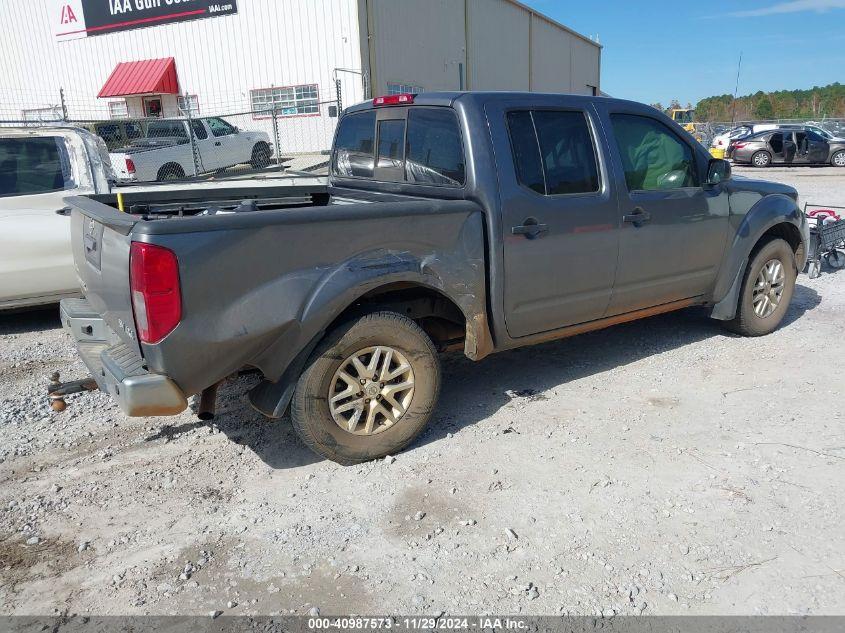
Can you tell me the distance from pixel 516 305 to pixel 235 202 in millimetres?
2172

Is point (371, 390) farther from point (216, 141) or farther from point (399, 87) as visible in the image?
point (399, 87)

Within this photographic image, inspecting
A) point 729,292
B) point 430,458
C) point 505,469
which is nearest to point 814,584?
point 505,469

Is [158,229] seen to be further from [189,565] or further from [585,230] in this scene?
[585,230]

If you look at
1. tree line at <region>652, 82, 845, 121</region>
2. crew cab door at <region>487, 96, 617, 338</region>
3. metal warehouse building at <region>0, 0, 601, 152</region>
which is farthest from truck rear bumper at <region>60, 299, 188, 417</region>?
tree line at <region>652, 82, 845, 121</region>

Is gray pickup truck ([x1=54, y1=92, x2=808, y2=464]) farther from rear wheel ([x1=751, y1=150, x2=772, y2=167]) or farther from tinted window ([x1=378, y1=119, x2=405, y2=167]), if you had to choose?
rear wheel ([x1=751, y1=150, x2=772, y2=167])

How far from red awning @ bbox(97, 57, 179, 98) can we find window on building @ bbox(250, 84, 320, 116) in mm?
3978

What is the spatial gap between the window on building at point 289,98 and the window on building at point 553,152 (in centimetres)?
2019

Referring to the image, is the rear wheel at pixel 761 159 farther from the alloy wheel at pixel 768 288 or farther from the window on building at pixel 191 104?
the alloy wheel at pixel 768 288

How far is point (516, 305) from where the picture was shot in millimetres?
4145

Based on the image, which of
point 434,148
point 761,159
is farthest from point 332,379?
point 761,159

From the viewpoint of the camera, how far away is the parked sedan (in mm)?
23906

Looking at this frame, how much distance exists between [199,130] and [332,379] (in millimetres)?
15852

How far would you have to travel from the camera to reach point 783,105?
285ft

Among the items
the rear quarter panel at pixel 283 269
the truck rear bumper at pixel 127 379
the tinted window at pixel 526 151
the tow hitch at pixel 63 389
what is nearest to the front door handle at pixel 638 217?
the tinted window at pixel 526 151
